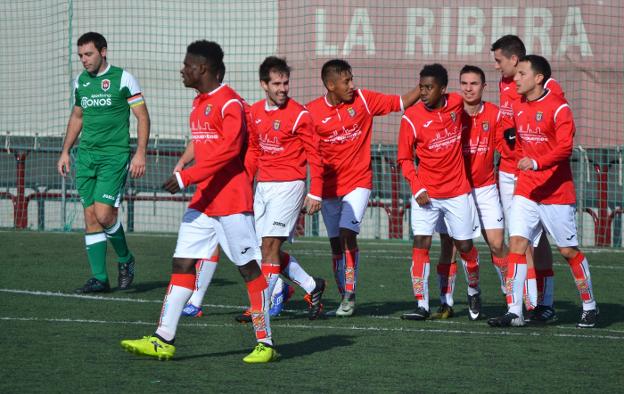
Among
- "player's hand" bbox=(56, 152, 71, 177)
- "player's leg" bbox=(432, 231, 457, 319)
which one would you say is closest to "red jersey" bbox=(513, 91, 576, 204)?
"player's leg" bbox=(432, 231, 457, 319)

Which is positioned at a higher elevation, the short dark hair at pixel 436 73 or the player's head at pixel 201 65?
the short dark hair at pixel 436 73

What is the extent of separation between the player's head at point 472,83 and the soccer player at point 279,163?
4.61 ft

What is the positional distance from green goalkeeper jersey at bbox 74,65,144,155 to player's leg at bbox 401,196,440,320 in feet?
9.22

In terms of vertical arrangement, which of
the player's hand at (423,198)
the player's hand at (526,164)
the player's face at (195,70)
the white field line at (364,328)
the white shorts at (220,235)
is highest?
the player's face at (195,70)

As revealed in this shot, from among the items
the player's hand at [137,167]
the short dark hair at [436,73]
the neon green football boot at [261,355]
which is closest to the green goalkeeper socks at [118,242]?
the player's hand at [137,167]

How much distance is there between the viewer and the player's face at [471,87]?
9.07 meters

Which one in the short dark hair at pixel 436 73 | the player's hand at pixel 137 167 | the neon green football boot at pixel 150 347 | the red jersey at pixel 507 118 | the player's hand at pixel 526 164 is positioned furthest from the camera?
the red jersey at pixel 507 118

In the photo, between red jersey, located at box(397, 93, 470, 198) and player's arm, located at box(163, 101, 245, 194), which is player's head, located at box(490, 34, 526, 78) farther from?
player's arm, located at box(163, 101, 245, 194)

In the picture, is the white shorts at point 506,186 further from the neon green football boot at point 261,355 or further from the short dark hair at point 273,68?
the neon green football boot at point 261,355

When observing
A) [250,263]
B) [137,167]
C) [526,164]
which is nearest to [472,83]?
[526,164]

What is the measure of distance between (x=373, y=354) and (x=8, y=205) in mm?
12176

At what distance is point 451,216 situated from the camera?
349 inches

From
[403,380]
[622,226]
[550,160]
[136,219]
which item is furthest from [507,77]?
[136,219]

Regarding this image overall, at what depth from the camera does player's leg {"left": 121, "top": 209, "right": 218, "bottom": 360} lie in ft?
21.7
